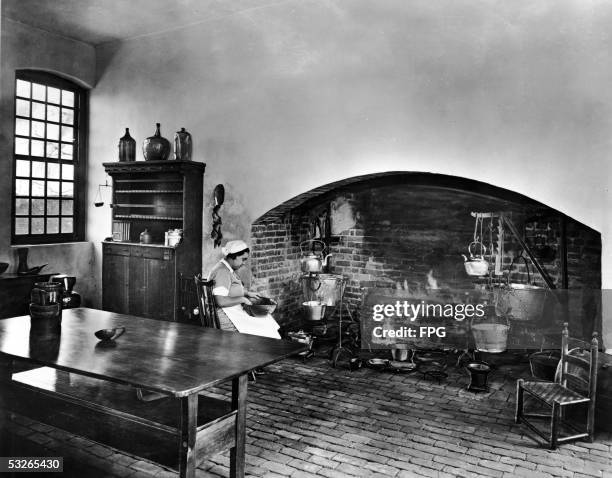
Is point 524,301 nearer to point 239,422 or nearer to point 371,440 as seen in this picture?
point 371,440

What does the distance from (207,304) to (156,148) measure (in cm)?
277

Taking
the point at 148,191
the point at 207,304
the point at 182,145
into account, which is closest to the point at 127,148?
the point at 148,191

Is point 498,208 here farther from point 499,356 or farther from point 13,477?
point 13,477

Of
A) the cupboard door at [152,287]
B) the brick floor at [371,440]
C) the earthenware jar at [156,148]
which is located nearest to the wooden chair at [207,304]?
the brick floor at [371,440]

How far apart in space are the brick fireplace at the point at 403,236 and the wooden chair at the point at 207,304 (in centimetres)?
144

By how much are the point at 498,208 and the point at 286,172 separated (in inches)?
94.1

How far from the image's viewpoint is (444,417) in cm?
429

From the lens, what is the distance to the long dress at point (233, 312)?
5035 mm

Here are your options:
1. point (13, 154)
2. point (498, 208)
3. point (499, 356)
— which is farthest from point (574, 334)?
point (13, 154)

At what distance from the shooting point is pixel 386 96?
5406 mm

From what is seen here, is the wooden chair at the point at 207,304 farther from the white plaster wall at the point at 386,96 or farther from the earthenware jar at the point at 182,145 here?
the earthenware jar at the point at 182,145

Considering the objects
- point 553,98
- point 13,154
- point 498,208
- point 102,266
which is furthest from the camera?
point 102,266

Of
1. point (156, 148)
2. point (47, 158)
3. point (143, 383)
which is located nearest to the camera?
point (143, 383)

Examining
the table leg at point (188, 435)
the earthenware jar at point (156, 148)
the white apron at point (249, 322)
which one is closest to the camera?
the table leg at point (188, 435)
